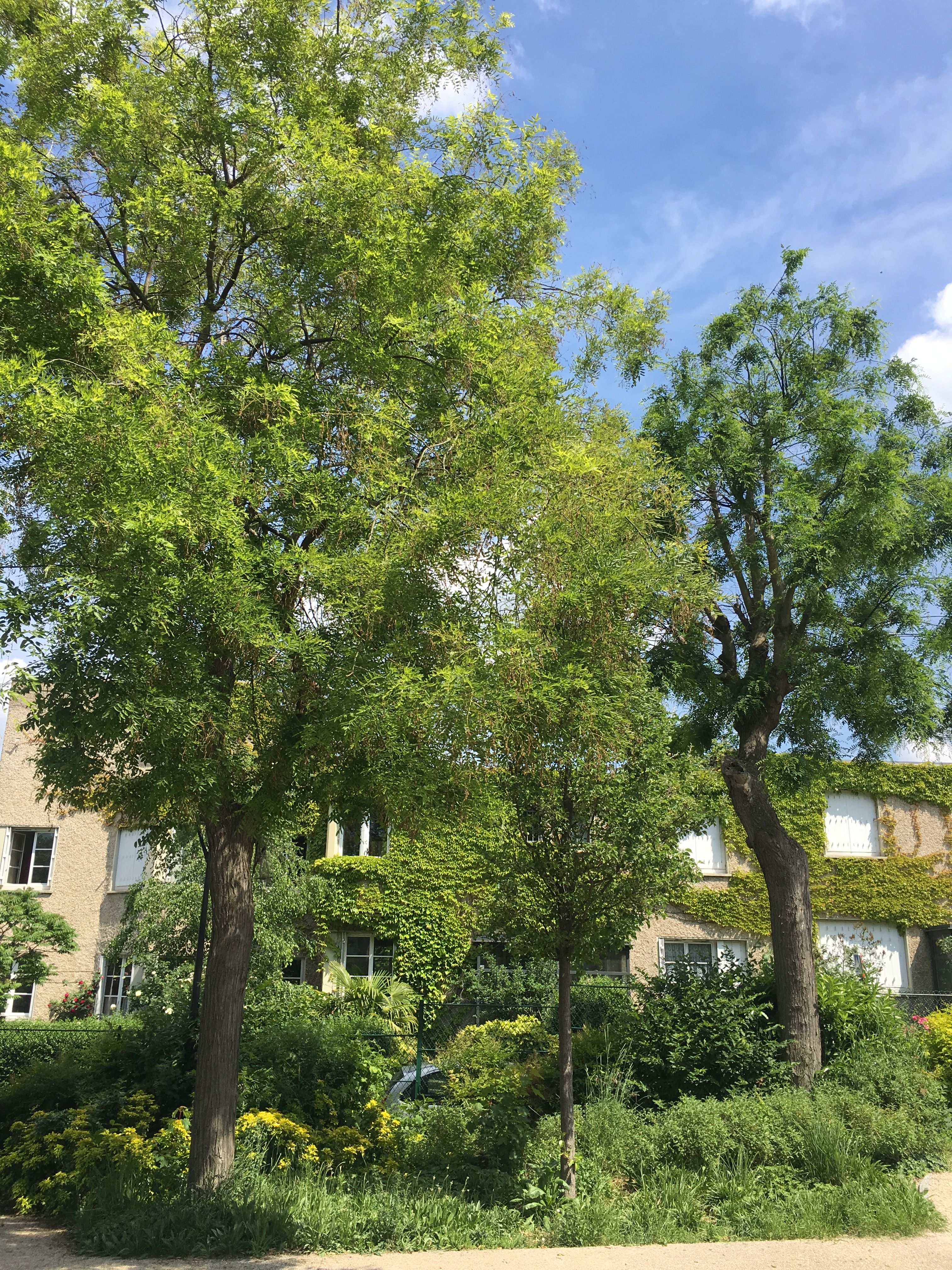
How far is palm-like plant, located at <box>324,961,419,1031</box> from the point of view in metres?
18.2

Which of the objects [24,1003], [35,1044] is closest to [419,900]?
[35,1044]

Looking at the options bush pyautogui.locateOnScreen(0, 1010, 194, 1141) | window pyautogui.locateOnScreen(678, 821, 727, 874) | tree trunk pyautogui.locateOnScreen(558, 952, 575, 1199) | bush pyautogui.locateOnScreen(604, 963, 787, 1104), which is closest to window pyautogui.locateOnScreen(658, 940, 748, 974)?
window pyautogui.locateOnScreen(678, 821, 727, 874)

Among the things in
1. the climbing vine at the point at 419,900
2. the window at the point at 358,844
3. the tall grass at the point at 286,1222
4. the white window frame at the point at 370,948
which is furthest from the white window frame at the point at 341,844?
the tall grass at the point at 286,1222

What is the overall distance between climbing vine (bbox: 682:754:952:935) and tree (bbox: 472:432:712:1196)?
1373 centimetres

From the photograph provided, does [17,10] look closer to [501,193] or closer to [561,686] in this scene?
[501,193]

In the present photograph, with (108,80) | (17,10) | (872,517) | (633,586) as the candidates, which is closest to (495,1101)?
(633,586)

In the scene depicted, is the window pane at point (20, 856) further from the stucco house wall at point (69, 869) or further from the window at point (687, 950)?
the window at point (687, 950)

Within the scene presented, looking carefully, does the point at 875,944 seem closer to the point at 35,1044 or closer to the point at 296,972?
the point at 296,972

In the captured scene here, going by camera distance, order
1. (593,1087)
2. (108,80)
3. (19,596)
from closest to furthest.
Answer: (19,596)
(108,80)
(593,1087)

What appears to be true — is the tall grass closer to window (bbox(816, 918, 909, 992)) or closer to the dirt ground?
the dirt ground

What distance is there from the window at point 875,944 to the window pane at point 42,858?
66.1 ft

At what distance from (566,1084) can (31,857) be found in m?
20.9

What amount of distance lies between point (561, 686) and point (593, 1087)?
20.4ft

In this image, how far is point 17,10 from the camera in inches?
363
